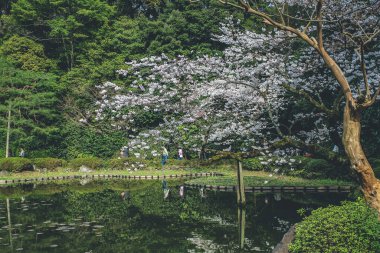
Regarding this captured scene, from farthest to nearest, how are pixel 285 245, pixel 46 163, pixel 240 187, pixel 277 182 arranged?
pixel 46 163 < pixel 277 182 < pixel 240 187 < pixel 285 245

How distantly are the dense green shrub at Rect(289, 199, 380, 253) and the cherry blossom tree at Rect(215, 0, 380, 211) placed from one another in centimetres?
143

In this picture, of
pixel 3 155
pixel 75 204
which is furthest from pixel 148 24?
pixel 75 204

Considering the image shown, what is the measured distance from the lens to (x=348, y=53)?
1677 centimetres

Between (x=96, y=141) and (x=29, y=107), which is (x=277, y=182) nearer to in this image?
(x=96, y=141)

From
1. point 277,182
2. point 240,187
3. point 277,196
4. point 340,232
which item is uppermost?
point 240,187

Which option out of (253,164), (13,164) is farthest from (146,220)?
(13,164)

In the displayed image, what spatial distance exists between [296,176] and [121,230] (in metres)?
13.8

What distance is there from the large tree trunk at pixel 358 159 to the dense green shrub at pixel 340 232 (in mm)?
1110

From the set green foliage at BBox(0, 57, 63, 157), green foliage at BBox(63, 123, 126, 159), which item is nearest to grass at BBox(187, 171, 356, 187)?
green foliage at BBox(63, 123, 126, 159)

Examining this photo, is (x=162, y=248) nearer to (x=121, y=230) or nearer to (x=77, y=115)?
(x=121, y=230)

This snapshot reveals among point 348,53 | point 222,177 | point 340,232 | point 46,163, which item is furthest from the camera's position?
point 46,163

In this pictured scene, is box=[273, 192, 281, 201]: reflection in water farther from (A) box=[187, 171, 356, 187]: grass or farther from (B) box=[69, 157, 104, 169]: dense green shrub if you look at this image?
(B) box=[69, 157, 104, 169]: dense green shrub

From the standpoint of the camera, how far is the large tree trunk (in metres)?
8.74

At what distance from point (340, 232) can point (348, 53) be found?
1101 cm
